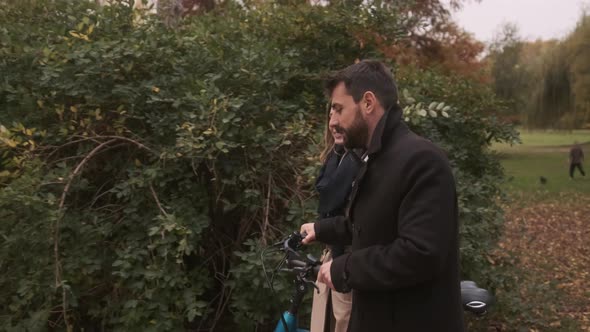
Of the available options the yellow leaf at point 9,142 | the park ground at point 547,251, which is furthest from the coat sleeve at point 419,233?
the park ground at point 547,251

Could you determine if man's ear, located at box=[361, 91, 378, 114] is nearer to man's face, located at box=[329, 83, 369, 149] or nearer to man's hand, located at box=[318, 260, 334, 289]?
man's face, located at box=[329, 83, 369, 149]

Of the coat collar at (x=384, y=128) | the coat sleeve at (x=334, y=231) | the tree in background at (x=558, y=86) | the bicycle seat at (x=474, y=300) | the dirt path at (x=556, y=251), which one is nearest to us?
the coat collar at (x=384, y=128)

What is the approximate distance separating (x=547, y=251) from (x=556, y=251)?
17 centimetres

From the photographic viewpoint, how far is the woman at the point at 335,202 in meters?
3.21

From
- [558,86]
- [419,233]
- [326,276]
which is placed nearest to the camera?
[419,233]

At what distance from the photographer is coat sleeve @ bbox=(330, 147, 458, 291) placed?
2.07m

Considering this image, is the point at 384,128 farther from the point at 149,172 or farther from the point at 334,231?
the point at 149,172

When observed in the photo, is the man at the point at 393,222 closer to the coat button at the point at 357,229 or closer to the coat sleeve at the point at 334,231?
the coat button at the point at 357,229

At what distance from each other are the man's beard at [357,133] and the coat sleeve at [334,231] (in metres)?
0.60

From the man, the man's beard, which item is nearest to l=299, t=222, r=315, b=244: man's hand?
the man

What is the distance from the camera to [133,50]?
14.7 feet

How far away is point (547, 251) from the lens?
1055 cm

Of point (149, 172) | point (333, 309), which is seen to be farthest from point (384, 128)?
point (149, 172)

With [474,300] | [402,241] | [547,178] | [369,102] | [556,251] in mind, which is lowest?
[547,178]
